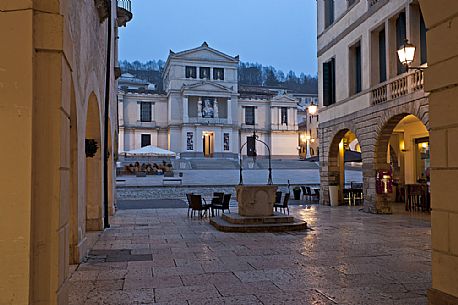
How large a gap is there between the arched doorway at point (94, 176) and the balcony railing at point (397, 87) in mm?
8733

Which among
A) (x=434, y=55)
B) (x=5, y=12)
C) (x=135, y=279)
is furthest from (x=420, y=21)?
(x=5, y=12)

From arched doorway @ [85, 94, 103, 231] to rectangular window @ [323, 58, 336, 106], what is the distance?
11.6m

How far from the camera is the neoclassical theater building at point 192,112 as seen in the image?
172 ft

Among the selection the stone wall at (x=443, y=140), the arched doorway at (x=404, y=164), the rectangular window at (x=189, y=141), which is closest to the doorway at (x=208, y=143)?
the rectangular window at (x=189, y=141)

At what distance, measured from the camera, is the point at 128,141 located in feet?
174

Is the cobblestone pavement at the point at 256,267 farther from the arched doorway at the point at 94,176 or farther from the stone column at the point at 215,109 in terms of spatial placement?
the stone column at the point at 215,109

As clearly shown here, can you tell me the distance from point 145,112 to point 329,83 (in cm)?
3815

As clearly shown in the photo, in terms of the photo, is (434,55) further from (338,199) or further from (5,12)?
(338,199)

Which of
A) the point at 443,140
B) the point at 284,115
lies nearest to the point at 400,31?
the point at 443,140

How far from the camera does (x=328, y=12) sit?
1948cm

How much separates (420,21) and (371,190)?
5669mm

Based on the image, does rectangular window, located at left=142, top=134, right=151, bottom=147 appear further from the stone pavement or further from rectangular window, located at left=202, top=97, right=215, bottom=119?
the stone pavement

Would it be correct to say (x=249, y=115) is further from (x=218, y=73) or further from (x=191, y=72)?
(x=191, y=72)

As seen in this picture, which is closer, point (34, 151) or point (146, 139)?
point (34, 151)
